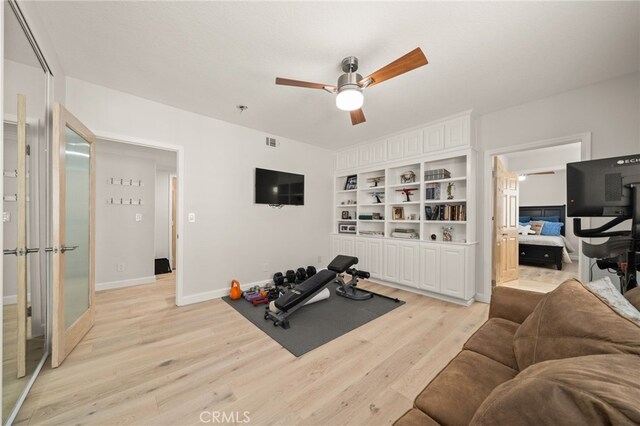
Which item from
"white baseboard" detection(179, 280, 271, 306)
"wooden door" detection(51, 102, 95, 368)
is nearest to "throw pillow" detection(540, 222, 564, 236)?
"white baseboard" detection(179, 280, 271, 306)

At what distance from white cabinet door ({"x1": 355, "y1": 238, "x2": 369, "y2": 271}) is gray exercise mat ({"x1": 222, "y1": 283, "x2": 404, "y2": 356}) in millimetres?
1016

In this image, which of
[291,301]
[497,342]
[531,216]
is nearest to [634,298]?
[497,342]

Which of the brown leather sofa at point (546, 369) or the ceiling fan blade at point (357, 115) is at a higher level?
the ceiling fan blade at point (357, 115)

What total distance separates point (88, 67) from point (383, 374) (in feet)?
12.9

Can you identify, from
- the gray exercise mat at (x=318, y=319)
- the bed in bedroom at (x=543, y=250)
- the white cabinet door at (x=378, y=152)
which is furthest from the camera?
the bed in bedroom at (x=543, y=250)

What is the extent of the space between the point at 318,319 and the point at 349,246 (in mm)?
2227

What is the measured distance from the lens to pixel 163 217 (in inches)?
220

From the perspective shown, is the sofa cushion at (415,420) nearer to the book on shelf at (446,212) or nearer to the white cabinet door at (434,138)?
the book on shelf at (446,212)

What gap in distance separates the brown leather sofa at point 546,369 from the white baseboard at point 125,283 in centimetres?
483

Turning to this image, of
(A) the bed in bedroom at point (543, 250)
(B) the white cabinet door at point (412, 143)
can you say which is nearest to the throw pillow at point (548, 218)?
(A) the bed in bedroom at point (543, 250)

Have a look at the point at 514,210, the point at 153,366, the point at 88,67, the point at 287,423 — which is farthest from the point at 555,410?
the point at 514,210

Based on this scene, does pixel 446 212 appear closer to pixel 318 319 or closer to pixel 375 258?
pixel 375 258

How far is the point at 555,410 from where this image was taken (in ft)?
1.65

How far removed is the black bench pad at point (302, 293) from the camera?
108 inches
